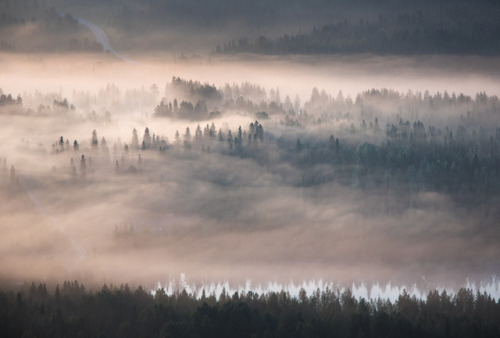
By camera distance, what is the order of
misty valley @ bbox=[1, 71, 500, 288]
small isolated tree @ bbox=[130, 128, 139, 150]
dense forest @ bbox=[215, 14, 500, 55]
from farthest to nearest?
dense forest @ bbox=[215, 14, 500, 55] < small isolated tree @ bbox=[130, 128, 139, 150] < misty valley @ bbox=[1, 71, 500, 288]

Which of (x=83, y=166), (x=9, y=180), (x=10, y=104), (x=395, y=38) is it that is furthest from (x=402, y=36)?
(x=9, y=180)

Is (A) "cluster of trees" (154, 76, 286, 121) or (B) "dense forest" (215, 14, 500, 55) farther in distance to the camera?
(B) "dense forest" (215, 14, 500, 55)

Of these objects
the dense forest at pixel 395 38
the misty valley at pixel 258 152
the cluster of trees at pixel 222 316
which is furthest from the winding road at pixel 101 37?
the cluster of trees at pixel 222 316

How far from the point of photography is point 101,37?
→ 493 feet

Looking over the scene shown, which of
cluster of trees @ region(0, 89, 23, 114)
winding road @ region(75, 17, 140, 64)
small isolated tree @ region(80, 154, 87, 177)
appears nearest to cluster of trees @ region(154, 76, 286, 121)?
winding road @ region(75, 17, 140, 64)

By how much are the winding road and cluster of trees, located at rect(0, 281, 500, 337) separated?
5664 centimetres

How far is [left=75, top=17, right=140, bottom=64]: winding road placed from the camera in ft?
488

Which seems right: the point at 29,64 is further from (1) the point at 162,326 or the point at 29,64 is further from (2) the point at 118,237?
(1) the point at 162,326

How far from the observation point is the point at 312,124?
157 meters

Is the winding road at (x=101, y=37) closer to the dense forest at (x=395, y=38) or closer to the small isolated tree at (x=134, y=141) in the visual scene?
the small isolated tree at (x=134, y=141)

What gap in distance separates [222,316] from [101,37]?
75.4 m

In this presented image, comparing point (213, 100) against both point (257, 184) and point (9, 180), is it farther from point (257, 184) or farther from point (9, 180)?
point (9, 180)

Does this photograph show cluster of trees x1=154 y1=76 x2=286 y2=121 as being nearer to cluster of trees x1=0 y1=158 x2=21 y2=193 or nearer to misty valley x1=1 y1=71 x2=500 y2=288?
misty valley x1=1 y1=71 x2=500 y2=288

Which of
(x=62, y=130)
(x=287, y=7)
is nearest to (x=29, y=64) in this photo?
(x=62, y=130)
